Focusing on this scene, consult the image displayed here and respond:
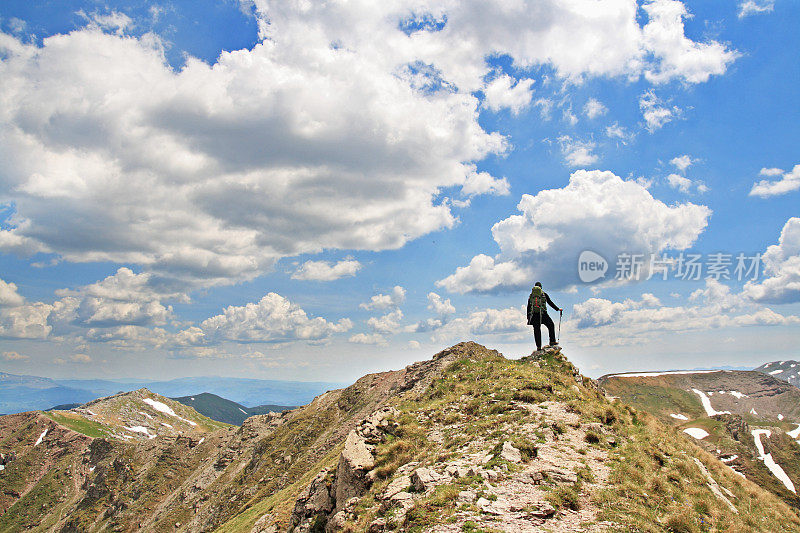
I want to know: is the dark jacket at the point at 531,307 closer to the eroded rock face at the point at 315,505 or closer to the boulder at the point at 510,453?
the boulder at the point at 510,453

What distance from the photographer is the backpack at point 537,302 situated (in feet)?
110

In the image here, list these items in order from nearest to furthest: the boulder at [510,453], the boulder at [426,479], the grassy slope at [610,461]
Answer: the grassy slope at [610,461], the boulder at [426,479], the boulder at [510,453]

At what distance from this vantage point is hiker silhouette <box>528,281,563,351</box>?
33.7m

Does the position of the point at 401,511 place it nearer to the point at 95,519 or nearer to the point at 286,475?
the point at 286,475

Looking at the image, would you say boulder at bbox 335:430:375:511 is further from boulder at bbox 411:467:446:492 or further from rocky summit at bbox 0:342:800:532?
boulder at bbox 411:467:446:492

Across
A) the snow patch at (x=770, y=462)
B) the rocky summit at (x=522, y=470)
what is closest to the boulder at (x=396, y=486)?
the rocky summit at (x=522, y=470)

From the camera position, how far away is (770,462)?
133625mm

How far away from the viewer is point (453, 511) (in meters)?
13.2

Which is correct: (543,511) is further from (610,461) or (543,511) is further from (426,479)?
(610,461)

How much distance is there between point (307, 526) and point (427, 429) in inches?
362

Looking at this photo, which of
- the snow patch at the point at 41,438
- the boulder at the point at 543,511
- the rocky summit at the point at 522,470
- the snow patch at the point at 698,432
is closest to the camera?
the boulder at the point at 543,511

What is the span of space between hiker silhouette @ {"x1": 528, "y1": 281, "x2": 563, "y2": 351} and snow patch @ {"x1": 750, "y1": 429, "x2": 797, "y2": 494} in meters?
147

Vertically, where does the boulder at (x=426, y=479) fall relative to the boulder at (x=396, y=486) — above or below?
above

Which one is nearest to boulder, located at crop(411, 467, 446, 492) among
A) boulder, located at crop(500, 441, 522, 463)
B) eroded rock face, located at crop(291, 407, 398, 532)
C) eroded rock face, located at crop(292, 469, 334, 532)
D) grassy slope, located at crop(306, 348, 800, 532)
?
grassy slope, located at crop(306, 348, 800, 532)
